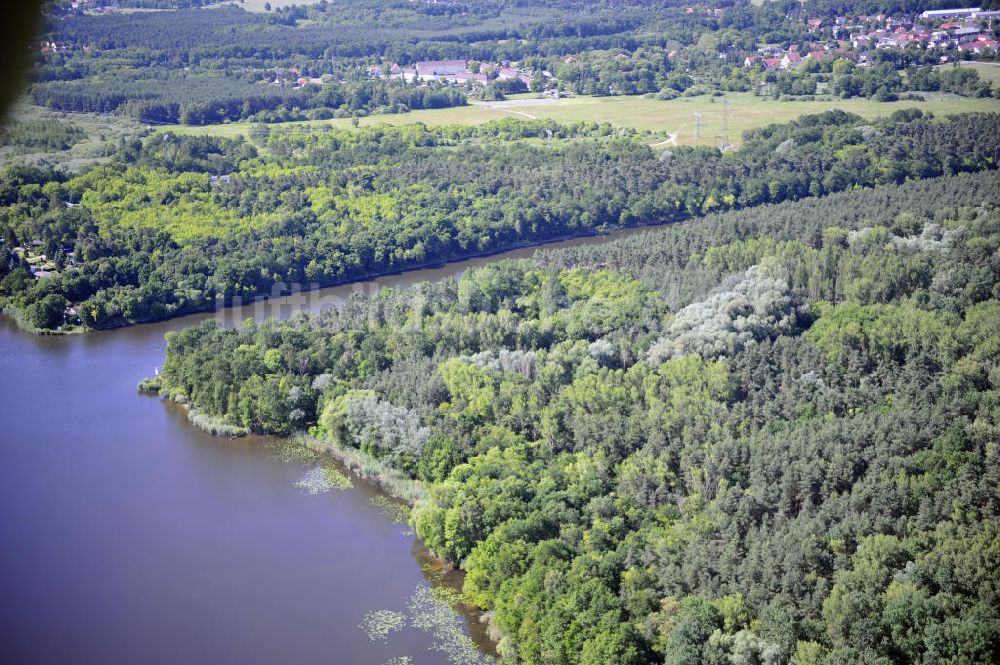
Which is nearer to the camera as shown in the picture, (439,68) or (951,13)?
(951,13)

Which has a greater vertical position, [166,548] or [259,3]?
[259,3]

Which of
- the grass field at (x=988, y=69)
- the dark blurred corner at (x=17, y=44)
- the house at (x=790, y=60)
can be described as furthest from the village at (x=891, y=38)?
the dark blurred corner at (x=17, y=44)

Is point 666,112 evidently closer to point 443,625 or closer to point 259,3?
point 443,625

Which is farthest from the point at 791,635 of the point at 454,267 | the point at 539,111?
the point at 539,111

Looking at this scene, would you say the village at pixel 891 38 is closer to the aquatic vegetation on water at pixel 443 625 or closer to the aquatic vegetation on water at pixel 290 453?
the aquatic vegetation on water at pixel 290 453

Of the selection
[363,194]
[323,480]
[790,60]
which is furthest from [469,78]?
[323,480]

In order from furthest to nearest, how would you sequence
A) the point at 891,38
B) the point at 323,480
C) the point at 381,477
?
the point at 891,38, the point at 323,480, the point at 381,477
